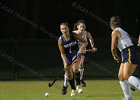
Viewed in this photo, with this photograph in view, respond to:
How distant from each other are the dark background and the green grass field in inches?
123

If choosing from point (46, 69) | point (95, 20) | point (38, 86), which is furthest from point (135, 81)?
point (95, 20)

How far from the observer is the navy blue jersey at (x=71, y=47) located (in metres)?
13.3

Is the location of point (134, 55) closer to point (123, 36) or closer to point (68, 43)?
point (123, 36)

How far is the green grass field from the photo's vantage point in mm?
13309

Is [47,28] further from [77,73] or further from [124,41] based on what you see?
[124,41]

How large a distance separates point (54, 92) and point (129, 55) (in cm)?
394

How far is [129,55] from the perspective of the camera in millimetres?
11180

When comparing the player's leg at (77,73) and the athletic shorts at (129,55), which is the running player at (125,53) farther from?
the player's leg at (77,73)

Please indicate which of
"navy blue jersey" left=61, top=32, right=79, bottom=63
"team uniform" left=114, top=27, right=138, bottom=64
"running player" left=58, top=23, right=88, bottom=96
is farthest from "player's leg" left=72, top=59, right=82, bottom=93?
"team uniform" left=114, top=27, right=138, bottom=64

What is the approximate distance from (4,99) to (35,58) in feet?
34.1

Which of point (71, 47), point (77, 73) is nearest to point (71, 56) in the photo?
point (71, 47)

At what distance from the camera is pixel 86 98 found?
1313cm

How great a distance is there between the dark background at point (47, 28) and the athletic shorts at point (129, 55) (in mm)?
8982

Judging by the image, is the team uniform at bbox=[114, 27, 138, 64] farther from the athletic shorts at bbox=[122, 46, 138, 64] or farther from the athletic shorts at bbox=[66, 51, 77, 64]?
the athletic shorts at bbox=[66, 51, 77, 64]
